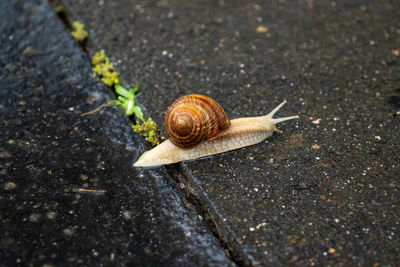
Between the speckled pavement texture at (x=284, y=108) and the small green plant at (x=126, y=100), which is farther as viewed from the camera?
the small green plant at (x=126, y=100)

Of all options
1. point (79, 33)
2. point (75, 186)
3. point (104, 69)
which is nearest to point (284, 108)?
point (104, 69)

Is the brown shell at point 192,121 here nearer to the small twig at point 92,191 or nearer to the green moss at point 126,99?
the green moss at point 126,99

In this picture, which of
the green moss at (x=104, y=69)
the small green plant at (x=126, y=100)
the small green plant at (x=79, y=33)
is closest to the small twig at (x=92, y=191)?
the small green plant at (x=126, y=100)

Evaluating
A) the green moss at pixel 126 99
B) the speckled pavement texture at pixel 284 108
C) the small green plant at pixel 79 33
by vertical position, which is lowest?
the speckled pavement texture at pixel 284 108

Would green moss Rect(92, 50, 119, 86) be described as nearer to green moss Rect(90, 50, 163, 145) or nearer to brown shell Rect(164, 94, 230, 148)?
green moss Rect(90, 50, 163, 145)

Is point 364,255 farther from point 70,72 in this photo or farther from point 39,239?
point 70,72

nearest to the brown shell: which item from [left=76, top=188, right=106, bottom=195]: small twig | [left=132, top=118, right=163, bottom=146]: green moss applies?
[left=132, top=118, right=163, bottom=146]: green moss

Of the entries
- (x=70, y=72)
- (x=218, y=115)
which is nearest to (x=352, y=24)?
(x=218, y=115)
